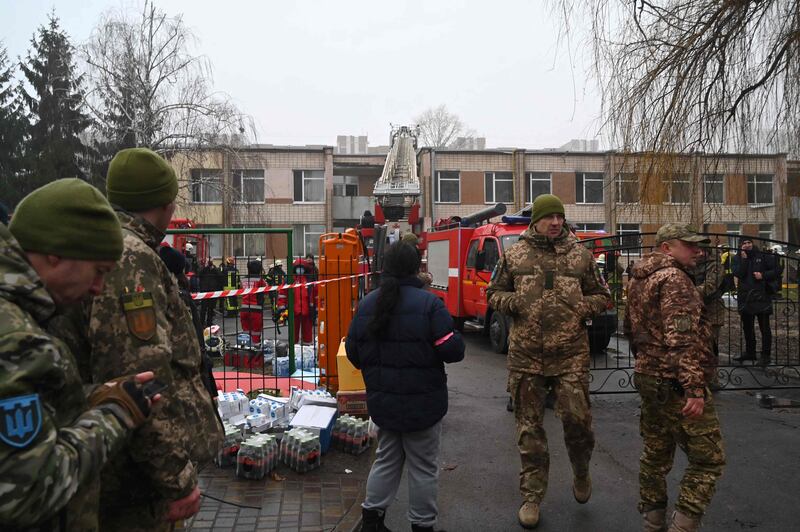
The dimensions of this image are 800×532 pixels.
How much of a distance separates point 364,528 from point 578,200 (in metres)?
34.3

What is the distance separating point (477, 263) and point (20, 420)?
1001 centimetres

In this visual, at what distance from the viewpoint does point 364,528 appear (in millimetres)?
3564

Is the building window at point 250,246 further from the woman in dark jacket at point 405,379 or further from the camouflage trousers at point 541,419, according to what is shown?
the camouflage trousers at point 541,419

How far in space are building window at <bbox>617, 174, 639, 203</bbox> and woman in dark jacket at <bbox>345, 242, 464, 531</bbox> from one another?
4364 millimetres

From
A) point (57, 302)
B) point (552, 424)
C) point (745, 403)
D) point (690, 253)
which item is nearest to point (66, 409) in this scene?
point (57, 302)

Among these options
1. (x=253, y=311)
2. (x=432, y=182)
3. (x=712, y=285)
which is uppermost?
(x=432, y=182)

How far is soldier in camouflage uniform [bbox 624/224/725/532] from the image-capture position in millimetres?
3279

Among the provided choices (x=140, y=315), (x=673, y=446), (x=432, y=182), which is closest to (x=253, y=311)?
(x=673, y=446)

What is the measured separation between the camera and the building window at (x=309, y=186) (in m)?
34.4

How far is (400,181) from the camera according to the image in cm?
1831

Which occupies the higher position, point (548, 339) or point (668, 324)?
point (668, 324)

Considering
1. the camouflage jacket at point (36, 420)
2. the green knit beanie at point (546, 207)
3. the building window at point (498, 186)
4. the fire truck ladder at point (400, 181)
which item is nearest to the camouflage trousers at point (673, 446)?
the green knit beanie at point (546, 207)

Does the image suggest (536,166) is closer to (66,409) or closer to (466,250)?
(466,250)

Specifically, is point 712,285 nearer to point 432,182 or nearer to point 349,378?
point 349,378
